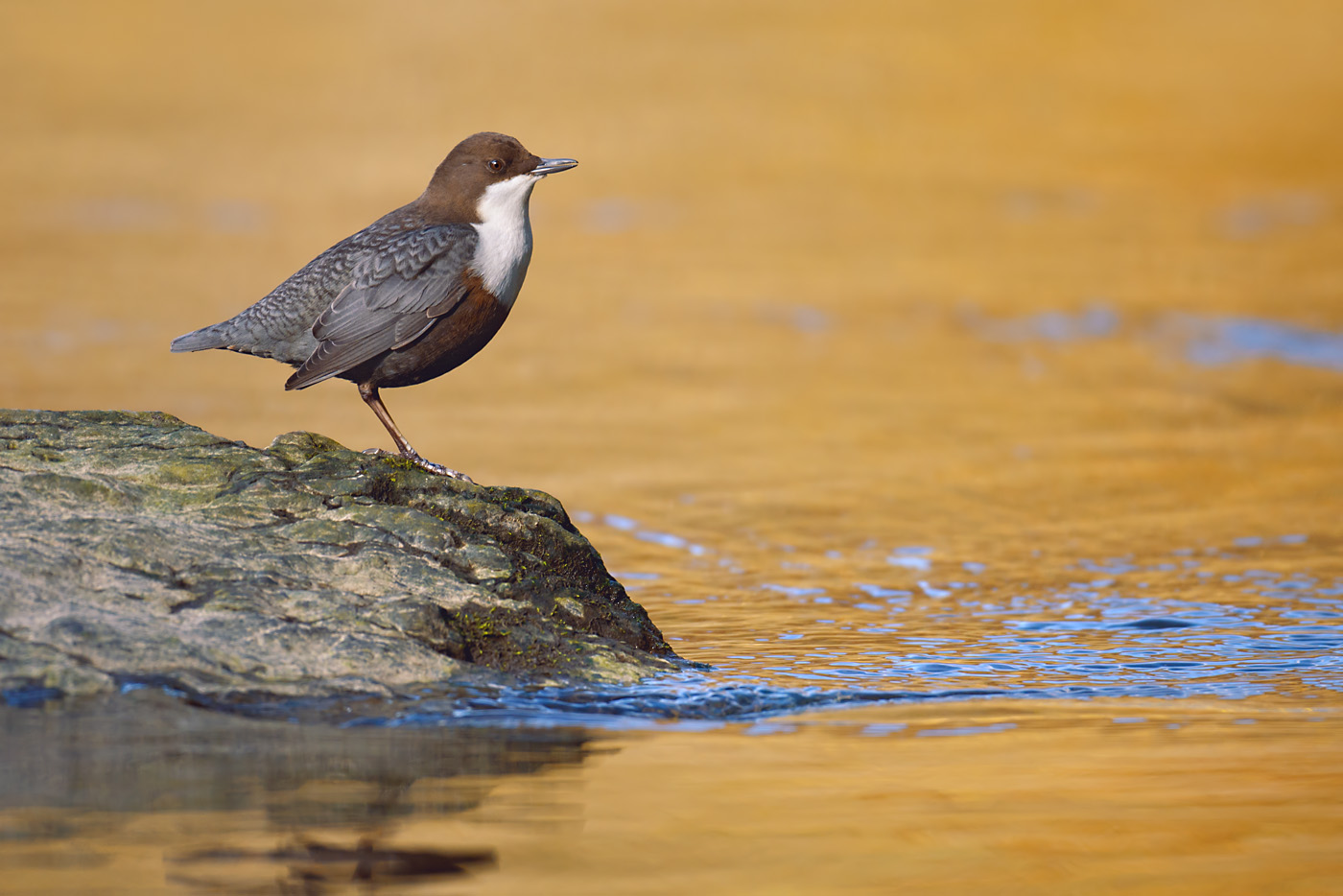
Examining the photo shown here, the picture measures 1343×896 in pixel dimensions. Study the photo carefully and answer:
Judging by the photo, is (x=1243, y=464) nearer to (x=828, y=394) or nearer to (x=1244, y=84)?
(x=828, y=394)

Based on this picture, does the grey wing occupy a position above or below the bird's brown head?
below

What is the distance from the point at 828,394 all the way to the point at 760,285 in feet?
11.7

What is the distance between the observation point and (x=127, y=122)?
1861cm

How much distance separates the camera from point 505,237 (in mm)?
5684

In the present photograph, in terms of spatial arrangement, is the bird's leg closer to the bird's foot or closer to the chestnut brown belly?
Result: the bird's foot

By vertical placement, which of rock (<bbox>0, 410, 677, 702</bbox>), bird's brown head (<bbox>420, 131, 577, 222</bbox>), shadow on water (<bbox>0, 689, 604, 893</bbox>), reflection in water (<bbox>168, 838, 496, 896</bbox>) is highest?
bird's brown head (<bbox>420, 131, 577, 222</bbox>)

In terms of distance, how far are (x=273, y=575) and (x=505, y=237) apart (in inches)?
61.7

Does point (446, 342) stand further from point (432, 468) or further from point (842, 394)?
point (842, 394)

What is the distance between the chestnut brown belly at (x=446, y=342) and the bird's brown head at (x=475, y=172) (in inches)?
15.4

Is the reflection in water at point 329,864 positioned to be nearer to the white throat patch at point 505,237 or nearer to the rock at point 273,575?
the rock at point 273,575

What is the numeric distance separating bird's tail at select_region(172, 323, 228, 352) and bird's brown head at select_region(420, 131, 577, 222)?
874 millimetres

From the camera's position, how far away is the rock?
444 centimetres

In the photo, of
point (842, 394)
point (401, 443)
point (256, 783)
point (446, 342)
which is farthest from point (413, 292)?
point (842, 394)

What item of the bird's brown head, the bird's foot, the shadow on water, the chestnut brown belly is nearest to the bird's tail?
the chestnut brown belly
